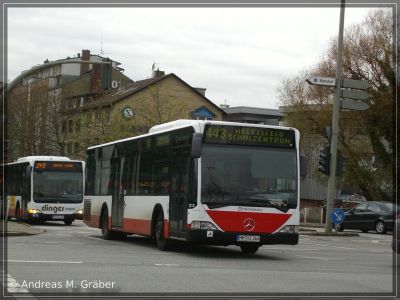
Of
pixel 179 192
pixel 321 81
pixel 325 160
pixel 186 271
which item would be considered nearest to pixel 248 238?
pixel 179 192

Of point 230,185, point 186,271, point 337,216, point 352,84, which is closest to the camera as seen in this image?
point 186,271

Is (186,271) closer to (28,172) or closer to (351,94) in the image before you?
(351,94)

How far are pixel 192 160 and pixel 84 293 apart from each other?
682cm

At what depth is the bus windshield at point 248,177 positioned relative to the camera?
16641 millimetres

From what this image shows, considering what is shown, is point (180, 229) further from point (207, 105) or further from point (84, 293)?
point (207, 105)

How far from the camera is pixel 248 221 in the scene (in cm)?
1677

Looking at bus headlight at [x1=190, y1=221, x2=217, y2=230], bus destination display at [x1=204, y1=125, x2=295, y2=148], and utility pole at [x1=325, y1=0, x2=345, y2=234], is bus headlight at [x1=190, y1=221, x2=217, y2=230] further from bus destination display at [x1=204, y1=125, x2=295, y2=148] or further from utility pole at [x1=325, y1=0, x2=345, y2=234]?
utility pole at [x1=325, y1=0, x2=345, y2=234]

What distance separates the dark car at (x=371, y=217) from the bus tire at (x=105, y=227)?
15481 mm

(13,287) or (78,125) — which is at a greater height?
(78,125)

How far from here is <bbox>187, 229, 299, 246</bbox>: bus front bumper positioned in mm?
16516

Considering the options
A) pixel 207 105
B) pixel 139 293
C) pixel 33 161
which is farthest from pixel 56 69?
pixel 139 293

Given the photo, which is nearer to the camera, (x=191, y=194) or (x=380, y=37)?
(x=191, y=194)

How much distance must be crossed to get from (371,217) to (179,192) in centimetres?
2219

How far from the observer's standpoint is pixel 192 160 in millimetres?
16922
